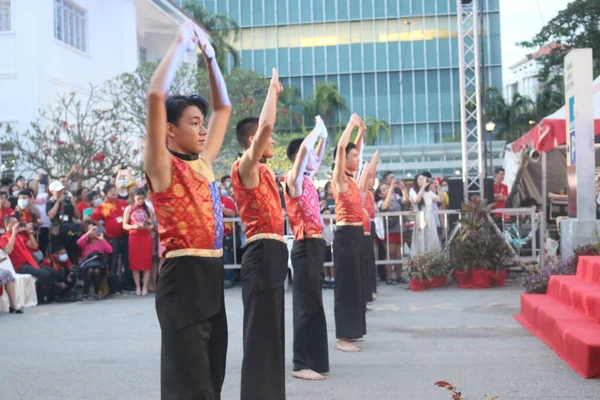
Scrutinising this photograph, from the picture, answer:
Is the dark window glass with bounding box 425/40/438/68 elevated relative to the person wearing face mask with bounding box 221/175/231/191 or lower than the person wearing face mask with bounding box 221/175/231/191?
elevated

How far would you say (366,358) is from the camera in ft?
25.5

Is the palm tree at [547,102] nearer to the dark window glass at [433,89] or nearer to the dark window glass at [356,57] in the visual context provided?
the dark window glass at [433,89]

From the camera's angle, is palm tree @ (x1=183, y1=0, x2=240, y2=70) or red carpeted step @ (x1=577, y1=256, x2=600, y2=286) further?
palm tree @ (x1=183, y1=0, x2=240, y2=70)

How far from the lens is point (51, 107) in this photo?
74.3ft

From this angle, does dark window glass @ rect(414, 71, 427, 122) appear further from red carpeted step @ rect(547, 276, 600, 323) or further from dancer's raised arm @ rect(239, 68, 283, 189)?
dancer's raised arm @ rect(239, 68, 283, 189)

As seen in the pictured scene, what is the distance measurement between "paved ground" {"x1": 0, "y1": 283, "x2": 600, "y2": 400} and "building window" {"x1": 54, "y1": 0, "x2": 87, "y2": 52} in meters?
13.5

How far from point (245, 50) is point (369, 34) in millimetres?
8158

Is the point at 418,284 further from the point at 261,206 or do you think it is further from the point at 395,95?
the point at 395,95

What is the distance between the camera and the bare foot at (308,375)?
6.86 m

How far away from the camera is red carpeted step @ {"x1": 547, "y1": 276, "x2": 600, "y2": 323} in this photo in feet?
25.3

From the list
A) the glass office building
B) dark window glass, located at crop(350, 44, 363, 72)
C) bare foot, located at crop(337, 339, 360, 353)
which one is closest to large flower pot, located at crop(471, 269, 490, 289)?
bare foot, located at crop(337, 339, 360, 353)

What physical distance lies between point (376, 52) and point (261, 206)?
51910mm

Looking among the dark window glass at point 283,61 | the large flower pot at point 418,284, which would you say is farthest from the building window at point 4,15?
the dark window glass at point 283,61

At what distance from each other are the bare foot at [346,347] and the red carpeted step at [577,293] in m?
2.12
